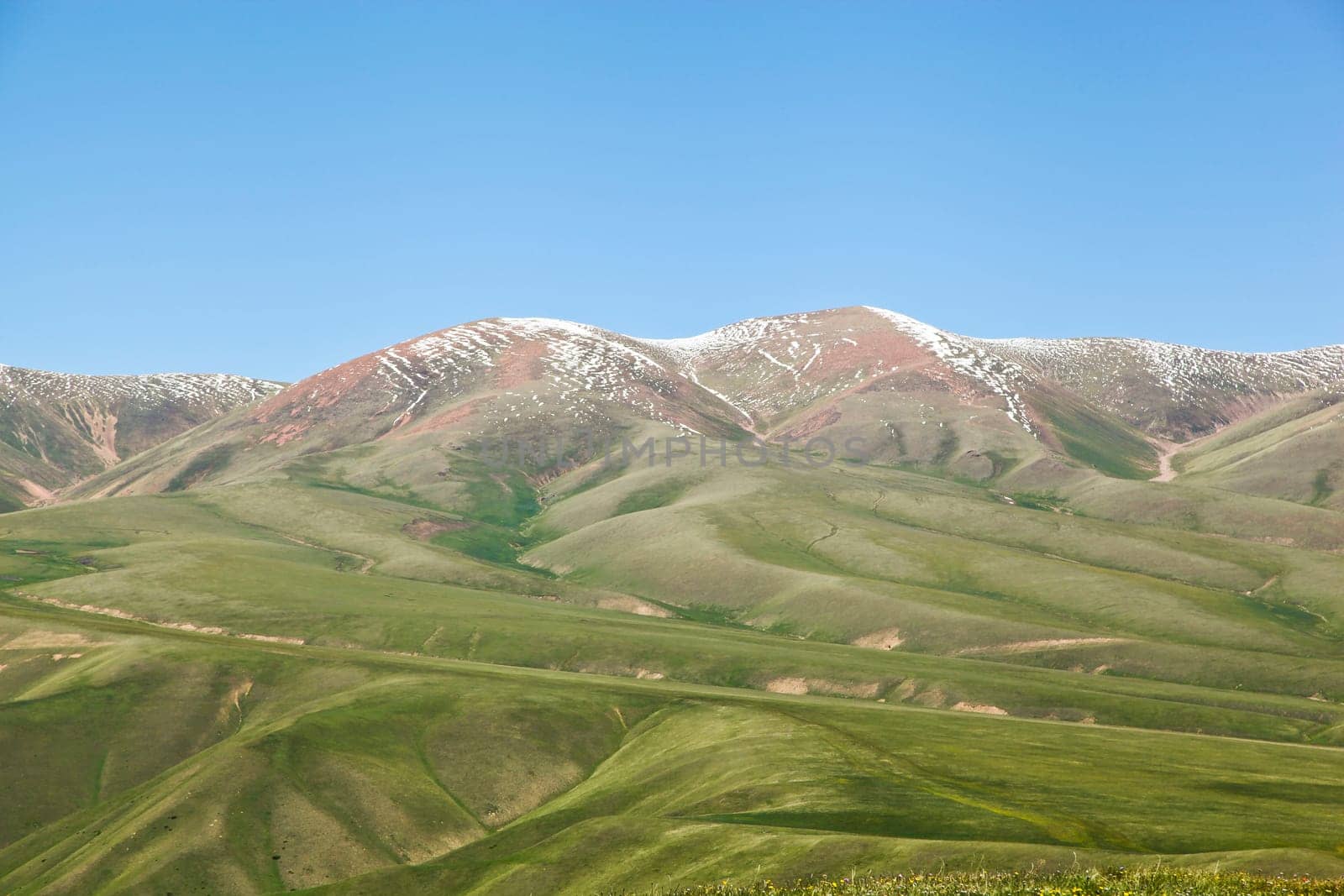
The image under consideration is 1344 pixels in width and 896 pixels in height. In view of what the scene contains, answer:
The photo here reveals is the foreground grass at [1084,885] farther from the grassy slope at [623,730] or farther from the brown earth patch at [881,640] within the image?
the brown earth patch at [881,640]

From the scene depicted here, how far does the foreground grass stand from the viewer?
3422 cm

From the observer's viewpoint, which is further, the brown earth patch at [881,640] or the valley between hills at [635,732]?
the brown earth patch at [881,640]

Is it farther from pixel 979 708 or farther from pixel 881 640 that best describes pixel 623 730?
pixel 881 640

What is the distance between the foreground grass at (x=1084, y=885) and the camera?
112ft

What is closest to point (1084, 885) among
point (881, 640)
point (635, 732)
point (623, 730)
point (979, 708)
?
point (635, 732)

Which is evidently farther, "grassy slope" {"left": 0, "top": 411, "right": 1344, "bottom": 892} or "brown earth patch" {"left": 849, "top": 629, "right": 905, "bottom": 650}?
"brown earth patch" {"left": 849, "top": 629, "right": 905, "bottom": 650}

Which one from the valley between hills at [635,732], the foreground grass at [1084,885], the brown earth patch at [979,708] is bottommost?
the brown earth patch at [979,708]

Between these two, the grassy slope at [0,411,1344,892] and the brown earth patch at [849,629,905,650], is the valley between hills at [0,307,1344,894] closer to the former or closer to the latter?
the grassy slope at [0,411,1344,892]

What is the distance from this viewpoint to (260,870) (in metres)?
77.4

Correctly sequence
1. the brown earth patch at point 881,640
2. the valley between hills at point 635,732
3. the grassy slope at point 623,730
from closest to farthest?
the valley between hills at point 635,732, the grassy slope at point 623,730, the brown earth patch at point 881,640

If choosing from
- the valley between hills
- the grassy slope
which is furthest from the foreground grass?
the grassy slope

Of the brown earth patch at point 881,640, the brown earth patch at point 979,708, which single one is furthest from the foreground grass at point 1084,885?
the brown earth patch at point 881,640

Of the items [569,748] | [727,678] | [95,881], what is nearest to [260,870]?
[95,881]

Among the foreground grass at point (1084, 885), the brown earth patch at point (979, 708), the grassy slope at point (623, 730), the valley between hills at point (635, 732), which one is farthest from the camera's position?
the brown earth patch at point (979, 708)
